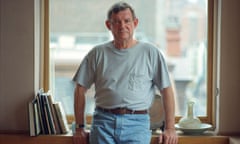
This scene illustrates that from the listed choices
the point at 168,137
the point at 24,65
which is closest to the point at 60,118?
the point at 24,65

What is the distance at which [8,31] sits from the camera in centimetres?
318

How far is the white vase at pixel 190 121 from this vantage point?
3.14m

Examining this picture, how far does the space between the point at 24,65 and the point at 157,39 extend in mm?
929

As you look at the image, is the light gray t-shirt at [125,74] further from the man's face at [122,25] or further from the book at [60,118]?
the book at [60,118]

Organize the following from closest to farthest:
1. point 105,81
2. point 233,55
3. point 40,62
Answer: point 105,81, point 233,55, point 40,62

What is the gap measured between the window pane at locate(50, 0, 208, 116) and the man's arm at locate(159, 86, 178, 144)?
0.51 meters

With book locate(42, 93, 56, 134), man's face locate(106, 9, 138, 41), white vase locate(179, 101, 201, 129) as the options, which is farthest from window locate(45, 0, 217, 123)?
man's face locate(106, 9, 138, 41)

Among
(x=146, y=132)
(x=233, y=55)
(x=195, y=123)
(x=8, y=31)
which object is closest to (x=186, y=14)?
(x=233, y=55)

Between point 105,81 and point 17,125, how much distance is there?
2.60ft

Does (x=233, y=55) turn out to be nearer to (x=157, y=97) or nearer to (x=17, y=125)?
(x=157, y=97)

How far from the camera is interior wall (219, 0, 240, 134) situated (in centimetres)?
309

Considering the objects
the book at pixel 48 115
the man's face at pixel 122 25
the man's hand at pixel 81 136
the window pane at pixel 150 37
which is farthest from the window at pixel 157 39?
the man's face at pixel 122 25

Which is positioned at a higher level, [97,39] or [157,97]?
[97,39]

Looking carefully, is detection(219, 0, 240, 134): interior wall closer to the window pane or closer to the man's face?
the window pane
